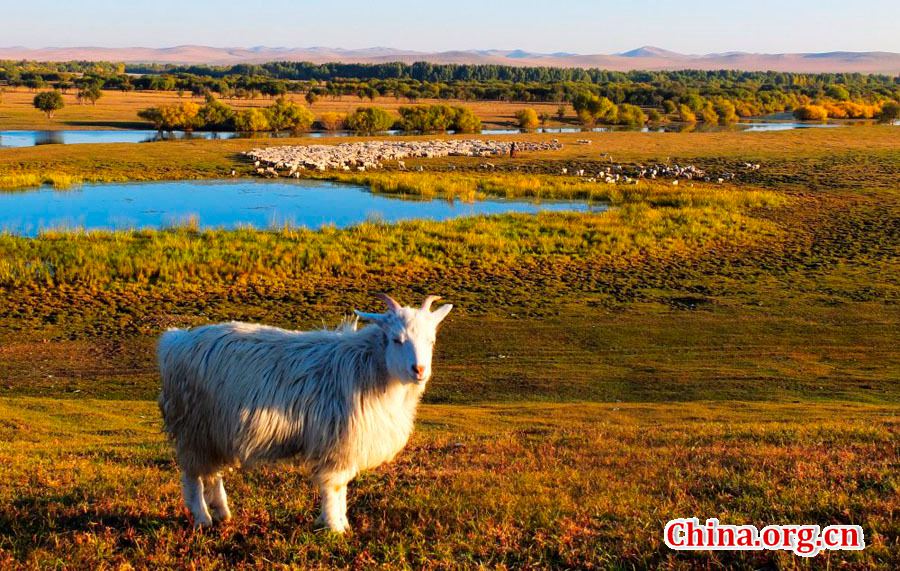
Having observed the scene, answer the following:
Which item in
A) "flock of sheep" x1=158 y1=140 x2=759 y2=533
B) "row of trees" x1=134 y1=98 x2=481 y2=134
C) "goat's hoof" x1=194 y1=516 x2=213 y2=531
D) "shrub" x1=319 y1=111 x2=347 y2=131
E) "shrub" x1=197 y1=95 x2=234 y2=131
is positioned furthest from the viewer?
"shrub" x1=319 y1=111 x2=347 y2=131

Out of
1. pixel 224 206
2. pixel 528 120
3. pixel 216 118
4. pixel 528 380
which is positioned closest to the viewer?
pixel 528 380

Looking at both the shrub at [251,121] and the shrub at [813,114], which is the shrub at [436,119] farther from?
the shrub at [813,114]

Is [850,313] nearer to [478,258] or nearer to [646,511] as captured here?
[478,258]

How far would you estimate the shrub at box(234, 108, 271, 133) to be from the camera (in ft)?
268

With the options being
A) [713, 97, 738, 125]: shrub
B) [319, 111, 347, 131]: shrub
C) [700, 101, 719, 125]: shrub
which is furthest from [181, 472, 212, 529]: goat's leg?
[713, 97, 738, 125]: shrub

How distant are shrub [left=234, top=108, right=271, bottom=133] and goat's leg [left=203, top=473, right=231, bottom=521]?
79945 millimetres

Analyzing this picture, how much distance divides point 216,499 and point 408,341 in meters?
2.24

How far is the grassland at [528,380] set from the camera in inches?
243

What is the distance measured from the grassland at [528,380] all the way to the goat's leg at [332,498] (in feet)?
0.53

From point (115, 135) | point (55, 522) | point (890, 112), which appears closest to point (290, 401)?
point (55, 522)

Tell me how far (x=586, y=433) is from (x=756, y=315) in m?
12.9

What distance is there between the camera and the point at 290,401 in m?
6.23

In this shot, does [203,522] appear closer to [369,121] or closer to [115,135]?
[115,135]

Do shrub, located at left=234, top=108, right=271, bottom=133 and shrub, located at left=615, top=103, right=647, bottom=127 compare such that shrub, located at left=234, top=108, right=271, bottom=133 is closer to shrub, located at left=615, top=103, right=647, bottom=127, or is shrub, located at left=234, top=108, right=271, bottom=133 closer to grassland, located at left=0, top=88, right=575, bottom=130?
grassland, located at left=0, top=88, right=575, bottom=130
